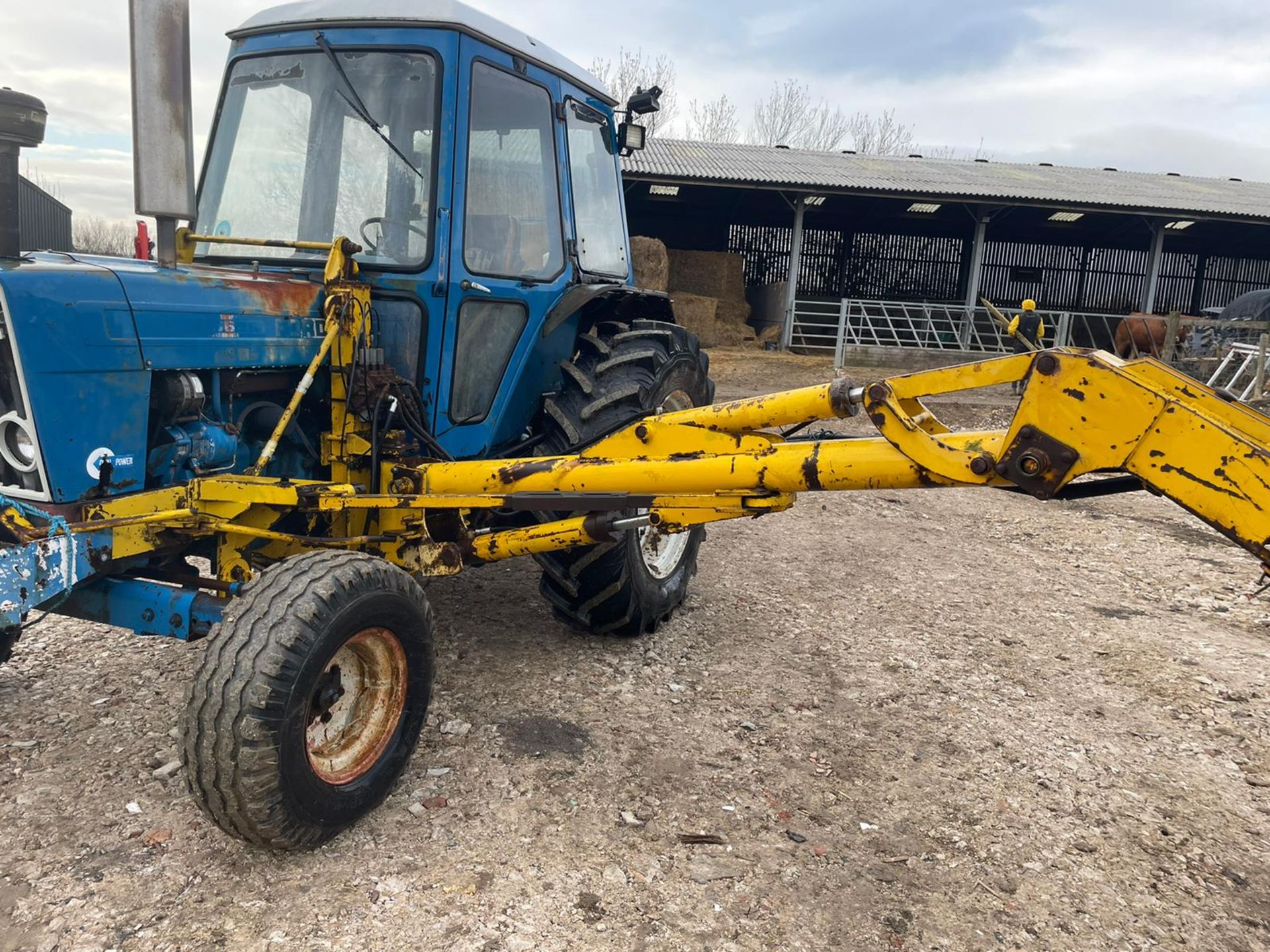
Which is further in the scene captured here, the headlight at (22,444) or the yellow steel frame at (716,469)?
the headlight at (22,444)

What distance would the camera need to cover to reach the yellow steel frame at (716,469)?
7.36 ft

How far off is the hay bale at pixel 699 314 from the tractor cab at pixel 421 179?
11.8 m

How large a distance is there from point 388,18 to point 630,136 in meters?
1.70

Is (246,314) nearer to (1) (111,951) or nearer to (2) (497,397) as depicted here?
(2) (497,397)

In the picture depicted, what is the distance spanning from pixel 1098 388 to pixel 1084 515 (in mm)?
5569

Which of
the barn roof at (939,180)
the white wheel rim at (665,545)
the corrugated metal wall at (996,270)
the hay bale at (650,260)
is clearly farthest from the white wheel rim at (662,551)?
the corrugated metal wall at (996,270)

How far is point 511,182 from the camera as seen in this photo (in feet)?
12.6

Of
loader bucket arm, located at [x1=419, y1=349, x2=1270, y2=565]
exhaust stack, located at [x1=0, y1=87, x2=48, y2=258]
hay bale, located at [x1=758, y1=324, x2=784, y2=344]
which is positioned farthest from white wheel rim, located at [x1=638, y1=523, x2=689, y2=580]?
hay bale, located at [x1=758, y1=324, x2=784, y2=344]

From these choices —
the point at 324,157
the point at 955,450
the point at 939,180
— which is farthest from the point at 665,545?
the point at 939,180

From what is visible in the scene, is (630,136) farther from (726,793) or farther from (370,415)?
→ (726,793)

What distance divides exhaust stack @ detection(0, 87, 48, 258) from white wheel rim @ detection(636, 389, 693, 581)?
96.4 inches

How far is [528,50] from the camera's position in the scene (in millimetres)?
3871

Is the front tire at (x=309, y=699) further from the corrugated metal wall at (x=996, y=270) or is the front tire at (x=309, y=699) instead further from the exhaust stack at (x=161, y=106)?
the corrugated metal wall at (x=996, y=270)

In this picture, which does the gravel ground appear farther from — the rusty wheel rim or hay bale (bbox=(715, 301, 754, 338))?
hay bale (bbox=(715, 301, 754, 338))
